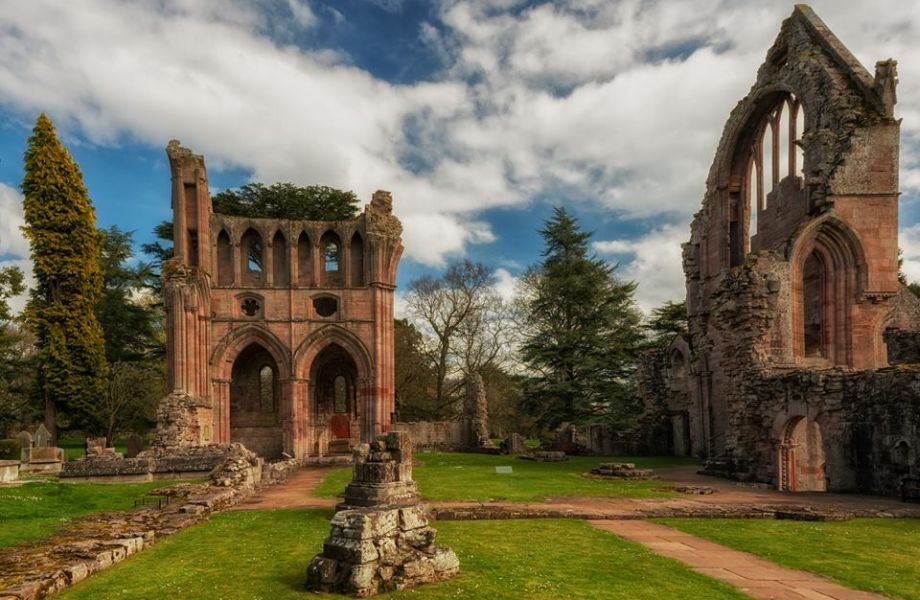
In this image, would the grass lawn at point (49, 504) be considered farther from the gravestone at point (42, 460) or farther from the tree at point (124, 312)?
the tree at point (124, 312)

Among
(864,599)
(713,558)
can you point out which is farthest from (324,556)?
(864,599)

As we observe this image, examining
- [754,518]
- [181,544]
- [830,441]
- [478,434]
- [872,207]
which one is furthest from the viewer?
[478,434]

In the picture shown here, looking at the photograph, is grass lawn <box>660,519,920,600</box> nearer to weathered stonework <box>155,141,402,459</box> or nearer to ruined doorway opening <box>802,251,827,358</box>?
ruined doorway opening <box>802,251,827,358</box>

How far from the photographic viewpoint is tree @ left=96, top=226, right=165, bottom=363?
35562mm

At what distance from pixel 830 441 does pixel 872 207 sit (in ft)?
29.6

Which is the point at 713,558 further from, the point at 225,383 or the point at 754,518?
the point at 225,383

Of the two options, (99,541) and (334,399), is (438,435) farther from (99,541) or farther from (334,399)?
(99,541)

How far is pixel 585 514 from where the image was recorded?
1085cm

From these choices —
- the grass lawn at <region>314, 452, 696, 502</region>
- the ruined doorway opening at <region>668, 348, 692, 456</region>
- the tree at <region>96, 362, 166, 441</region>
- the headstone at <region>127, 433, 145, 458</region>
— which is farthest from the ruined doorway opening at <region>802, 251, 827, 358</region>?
the tree at <region>96, 362, 166, 441</region>

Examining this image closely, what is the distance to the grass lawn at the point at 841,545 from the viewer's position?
6566 millimetres

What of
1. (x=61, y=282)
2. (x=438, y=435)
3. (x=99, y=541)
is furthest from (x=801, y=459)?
(x=61, y=282)

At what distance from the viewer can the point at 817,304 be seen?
71.0 feet

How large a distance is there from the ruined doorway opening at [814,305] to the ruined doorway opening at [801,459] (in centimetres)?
370

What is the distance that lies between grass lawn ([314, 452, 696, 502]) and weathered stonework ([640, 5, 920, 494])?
4.03m
